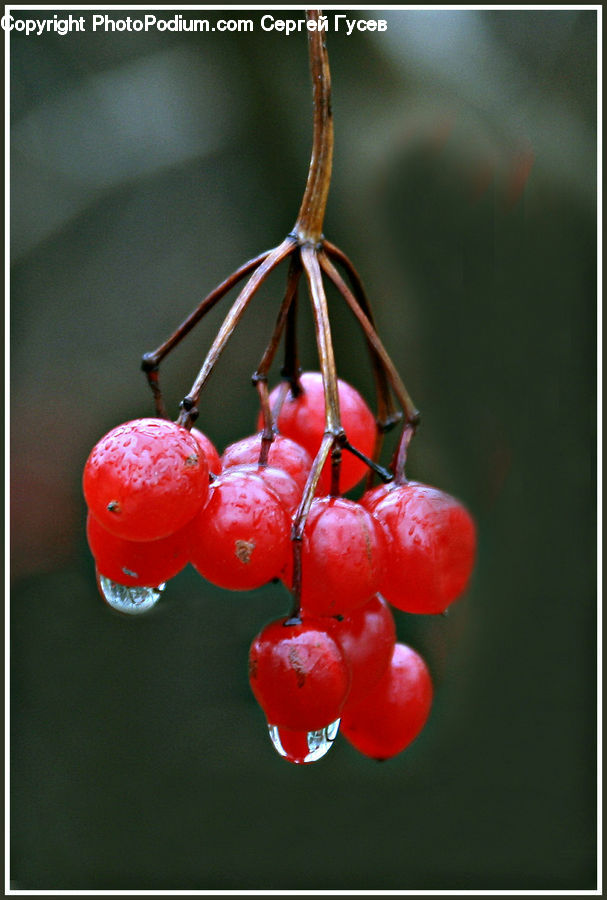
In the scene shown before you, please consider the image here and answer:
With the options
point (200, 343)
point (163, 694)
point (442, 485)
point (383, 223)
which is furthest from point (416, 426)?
→ point (163, 694)

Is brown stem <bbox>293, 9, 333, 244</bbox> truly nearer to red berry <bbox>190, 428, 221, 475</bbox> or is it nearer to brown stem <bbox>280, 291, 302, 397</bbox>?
brown stem <bbox>280, 291, 302, 397</bbox>

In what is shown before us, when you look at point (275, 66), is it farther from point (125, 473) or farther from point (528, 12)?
point (125, 473)

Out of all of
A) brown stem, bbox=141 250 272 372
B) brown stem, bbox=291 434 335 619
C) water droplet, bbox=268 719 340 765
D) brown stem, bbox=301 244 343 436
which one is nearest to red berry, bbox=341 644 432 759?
water droplet, bbox=268 719 340 765

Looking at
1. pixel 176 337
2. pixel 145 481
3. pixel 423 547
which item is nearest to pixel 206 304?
pixel 176 337

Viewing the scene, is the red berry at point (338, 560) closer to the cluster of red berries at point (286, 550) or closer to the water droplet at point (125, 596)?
the cluster of red berries at point (286, 550)

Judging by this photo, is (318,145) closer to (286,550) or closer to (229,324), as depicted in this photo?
(229,324)
